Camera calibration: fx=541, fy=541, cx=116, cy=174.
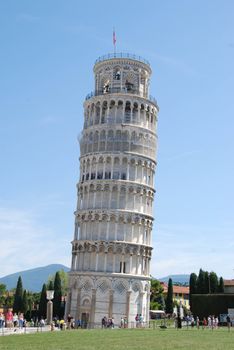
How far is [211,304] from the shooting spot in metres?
75.7

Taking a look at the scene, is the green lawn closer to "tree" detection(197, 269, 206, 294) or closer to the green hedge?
the green hedge

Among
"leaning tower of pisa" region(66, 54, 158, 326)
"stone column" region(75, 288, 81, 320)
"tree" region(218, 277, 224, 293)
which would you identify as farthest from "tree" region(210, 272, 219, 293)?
"stone column" region(75, 288, 81, 320)

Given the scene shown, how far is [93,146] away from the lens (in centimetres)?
7544

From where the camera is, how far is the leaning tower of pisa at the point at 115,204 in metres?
69.9

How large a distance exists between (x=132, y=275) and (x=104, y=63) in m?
31.4

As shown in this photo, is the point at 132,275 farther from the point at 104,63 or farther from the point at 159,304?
the point at 159,304

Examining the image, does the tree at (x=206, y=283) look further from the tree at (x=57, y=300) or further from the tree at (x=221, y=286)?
the tree at (x=57, y=300)

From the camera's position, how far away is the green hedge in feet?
243

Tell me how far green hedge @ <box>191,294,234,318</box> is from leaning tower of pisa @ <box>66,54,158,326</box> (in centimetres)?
873

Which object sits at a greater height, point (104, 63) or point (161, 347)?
point (104, 63)

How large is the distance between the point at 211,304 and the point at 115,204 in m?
19.9

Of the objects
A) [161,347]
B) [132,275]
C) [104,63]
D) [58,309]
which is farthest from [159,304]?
[161,347]

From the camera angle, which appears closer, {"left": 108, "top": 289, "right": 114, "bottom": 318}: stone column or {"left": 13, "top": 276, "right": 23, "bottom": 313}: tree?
{"left": 108, "top": 289, "right": 114, "bottom": 318}: stone column

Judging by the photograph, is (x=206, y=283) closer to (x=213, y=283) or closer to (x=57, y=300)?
(x=213, y=283)
